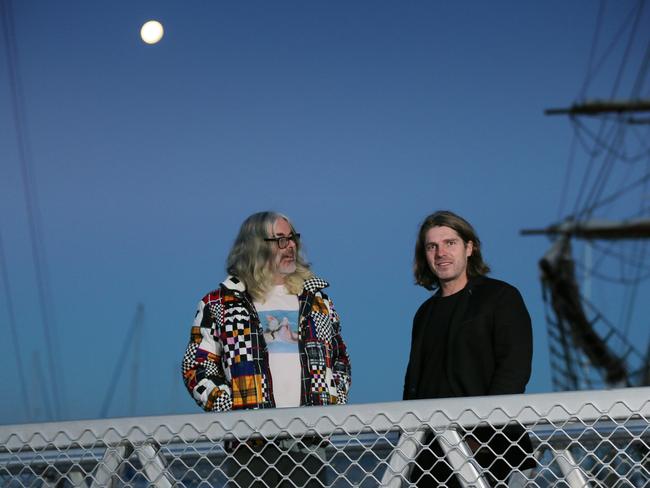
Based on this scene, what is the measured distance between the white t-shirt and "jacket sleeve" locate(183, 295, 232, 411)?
129mm

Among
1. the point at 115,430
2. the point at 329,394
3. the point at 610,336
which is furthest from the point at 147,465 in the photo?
the point at 610,336

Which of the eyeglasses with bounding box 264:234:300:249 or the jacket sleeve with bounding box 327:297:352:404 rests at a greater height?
the eyeglasses with bounding box 264:234:300:249

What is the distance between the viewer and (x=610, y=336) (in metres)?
15.7

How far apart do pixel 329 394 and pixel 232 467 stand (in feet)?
1.13

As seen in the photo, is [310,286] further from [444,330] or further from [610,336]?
[610,336]

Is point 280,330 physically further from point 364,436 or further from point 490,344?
point 364,436

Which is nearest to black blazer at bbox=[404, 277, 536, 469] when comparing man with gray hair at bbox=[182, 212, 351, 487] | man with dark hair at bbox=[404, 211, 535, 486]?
man with dark hair at bbox=[404, 211, 535, 486]

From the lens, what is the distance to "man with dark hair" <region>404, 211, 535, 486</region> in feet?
8.27

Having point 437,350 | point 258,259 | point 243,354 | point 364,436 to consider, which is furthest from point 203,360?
point 364,436

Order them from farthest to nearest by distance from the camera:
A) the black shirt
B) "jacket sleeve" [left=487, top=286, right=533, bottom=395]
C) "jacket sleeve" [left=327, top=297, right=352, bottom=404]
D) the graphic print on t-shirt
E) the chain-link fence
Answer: "jacket sleeve" [left=327, top=297, right=352, bottom=404], the graphic print on t-shirt, the black shirt, "jacket sleeve" [left=487, top=286, right=533, bottom=395], the chain-link fence

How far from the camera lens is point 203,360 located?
275 cm

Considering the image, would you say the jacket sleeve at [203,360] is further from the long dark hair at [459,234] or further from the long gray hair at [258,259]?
the long dark hair at [459,234]

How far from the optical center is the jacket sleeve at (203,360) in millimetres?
2723

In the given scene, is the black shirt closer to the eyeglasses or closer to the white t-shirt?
the white t-shirt
